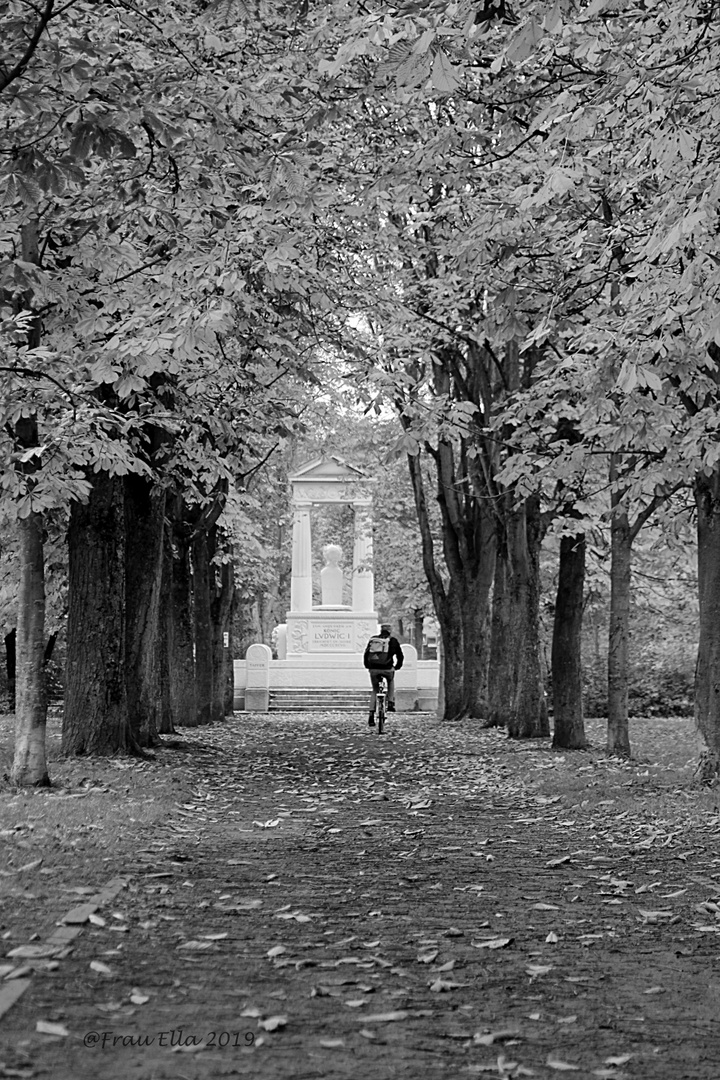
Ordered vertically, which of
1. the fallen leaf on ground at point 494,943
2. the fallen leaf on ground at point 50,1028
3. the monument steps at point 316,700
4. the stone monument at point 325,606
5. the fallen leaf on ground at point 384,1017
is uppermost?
the stone monument at point 325,606

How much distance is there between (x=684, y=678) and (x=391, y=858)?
27.5 meters

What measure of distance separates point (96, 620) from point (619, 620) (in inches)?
255

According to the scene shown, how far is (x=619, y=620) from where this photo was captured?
672 inches

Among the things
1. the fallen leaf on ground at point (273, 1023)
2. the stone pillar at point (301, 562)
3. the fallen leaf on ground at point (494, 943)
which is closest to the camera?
the fallen leaf on ground at point (273, 1023)

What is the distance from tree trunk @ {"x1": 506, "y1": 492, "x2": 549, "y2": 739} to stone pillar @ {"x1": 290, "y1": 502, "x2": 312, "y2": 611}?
84.4 ft

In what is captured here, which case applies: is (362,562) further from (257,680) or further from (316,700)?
(257,680)

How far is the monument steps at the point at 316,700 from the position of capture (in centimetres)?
4100

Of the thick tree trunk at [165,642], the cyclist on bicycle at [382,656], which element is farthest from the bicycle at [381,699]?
the thick tree trunk at [165,642]

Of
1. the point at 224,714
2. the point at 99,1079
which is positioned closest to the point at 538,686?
the point at 224,714

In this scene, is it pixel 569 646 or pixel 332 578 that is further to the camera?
pixel 332 578

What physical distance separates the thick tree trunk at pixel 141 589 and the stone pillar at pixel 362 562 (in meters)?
20.4

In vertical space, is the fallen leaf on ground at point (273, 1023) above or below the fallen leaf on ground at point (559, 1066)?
above

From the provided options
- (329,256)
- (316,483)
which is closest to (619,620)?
(329,256)

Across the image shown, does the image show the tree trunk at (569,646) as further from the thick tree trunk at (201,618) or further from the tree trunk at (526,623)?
the thick tree trunk at (201,618)
